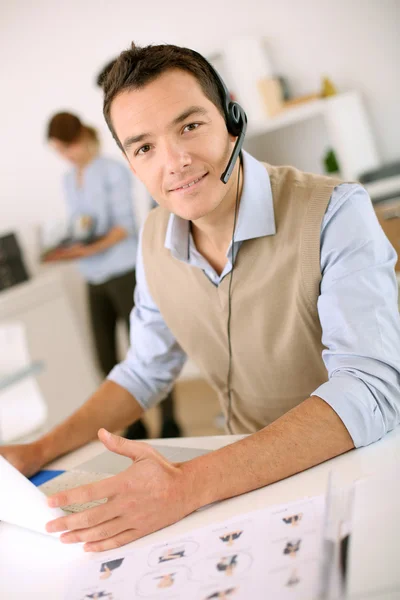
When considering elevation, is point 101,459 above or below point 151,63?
below

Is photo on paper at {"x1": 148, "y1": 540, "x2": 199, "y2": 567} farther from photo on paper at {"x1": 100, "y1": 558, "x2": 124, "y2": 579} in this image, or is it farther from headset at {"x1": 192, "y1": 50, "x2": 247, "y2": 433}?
headset at {"x1": 192, "y1": 50, "x2": 247, "y2": 433}

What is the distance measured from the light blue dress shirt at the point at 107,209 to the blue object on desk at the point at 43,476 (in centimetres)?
215

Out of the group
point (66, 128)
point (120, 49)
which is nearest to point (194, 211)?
point (66, 128)

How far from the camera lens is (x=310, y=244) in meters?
1.06

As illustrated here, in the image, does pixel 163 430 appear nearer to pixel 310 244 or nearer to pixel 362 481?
pixel 310 244

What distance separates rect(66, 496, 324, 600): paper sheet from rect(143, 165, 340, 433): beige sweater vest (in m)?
0.42

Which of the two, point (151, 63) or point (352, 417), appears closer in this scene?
point (352, 417)

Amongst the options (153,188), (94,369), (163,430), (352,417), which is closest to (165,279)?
(153,188)

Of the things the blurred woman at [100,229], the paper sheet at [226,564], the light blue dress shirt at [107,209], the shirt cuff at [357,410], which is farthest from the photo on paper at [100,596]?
the light blue dress shirt at [107,209]

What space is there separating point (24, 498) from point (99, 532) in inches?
5.1

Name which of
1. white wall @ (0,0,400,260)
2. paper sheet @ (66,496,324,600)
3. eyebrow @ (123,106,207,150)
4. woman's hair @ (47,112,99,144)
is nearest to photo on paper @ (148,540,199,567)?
paper sheet @ (66,496,324,600)

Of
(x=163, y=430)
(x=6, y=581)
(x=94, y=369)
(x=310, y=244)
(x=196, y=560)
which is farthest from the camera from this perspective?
(x=94, y=369)

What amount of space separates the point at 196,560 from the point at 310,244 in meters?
0.54

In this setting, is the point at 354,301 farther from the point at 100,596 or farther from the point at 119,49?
the point at 119,49
